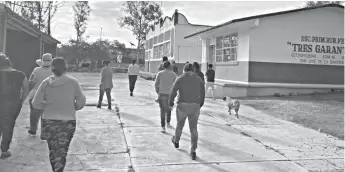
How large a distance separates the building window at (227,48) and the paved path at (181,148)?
833cm

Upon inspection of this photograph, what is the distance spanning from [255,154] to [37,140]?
422cm

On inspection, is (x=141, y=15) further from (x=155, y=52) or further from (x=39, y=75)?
(x=39, y=75)

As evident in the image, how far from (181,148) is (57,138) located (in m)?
2.65

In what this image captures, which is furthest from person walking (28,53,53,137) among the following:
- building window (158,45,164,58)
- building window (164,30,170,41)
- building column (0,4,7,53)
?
A: building window (158,45,164,58)

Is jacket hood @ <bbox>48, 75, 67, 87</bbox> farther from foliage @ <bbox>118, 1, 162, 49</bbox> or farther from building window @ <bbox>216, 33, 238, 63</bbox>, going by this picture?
foliage @ <bbox>118, 1, 162, 49</bbox>

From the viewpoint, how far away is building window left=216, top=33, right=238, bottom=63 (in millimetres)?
16766

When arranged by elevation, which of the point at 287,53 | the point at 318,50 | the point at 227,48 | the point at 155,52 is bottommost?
the point at 287,53

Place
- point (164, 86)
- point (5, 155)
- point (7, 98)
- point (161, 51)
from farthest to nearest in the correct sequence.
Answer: point (161, 51), point (164, 86), point (5, 155), point (7, 98)

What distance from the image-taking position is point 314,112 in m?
10.9

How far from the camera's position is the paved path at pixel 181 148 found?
4.93 metres

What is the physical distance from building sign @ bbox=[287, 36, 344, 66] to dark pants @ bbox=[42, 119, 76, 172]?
13991mm

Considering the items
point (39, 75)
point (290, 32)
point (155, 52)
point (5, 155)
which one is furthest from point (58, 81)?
point (155, 52)

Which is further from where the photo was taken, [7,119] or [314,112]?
[314,112]

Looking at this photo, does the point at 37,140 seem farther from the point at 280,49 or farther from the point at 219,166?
the point at 280,49
